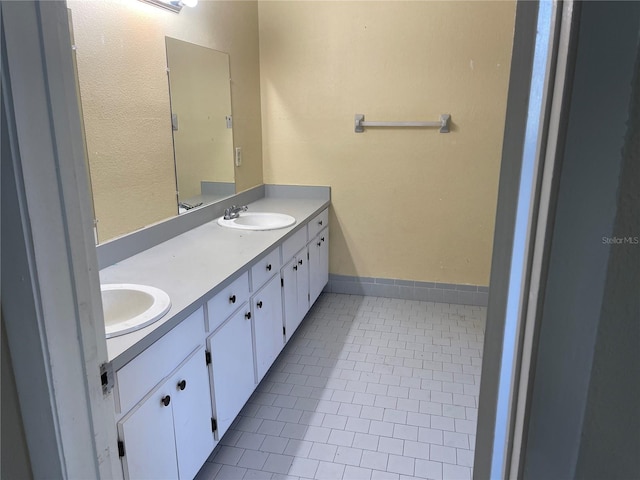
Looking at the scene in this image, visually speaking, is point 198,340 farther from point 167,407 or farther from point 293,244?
point 293,244

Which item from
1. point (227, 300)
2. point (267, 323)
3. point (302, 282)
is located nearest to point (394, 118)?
point (302, 282)

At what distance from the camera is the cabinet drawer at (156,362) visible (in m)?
1.26

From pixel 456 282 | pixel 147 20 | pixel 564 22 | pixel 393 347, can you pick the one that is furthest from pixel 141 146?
pixel 456 282

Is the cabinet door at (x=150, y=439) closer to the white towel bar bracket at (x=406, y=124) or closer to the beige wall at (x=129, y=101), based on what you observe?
the beige wall at (x=129, y=101)

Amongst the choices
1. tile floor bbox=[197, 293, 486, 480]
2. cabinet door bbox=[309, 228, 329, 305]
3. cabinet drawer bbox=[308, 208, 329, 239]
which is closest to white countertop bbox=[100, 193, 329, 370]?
cabinet drawer bbox=[308, 208, 329, 239]

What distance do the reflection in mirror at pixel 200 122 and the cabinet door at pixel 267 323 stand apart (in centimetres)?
63

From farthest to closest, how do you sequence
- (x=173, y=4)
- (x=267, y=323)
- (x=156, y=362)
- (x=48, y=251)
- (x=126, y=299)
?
(x=267, y=323) → (x=173, y=4) → (x=126, y=299) → (x=156, y=362) → (x=48, y=251)

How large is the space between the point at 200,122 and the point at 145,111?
0.51 metres

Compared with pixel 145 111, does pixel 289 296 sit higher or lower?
lower

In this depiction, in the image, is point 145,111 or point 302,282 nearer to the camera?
point 145,111

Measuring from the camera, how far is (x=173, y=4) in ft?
7.33

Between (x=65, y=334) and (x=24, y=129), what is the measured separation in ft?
1.04

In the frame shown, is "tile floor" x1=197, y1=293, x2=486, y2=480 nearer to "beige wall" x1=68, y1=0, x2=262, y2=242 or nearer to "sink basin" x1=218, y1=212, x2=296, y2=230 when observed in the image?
"sink basin" x1=218, y1=212, x2=296, y2=230

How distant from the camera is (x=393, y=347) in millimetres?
2895
